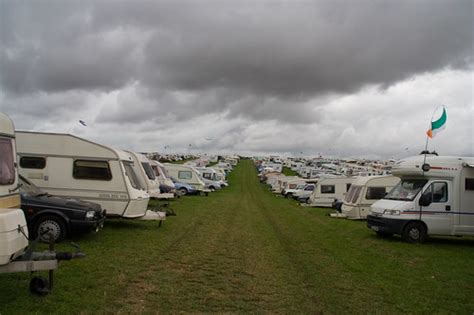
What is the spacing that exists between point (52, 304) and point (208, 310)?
2.22 meters

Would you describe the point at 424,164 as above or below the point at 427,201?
above

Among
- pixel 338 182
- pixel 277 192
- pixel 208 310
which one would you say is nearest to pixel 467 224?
pixel 208 310

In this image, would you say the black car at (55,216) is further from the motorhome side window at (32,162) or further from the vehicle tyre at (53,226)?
the motorhome side window at (32,162)

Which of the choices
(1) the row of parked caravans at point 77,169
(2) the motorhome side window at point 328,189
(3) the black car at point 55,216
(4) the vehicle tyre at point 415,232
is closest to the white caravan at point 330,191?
(2) the motorhome side window at point 328,189

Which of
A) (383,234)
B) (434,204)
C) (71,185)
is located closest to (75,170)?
(71,185)

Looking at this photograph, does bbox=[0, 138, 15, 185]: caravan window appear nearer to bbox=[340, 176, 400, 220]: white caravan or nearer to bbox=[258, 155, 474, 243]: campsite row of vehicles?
bbox=[258, 155, 474, 243]: campsite row of vehicles

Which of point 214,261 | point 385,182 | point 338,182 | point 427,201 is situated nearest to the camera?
point 214,261

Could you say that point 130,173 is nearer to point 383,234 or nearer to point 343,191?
point 383,234

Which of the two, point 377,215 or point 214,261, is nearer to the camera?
point 214,261

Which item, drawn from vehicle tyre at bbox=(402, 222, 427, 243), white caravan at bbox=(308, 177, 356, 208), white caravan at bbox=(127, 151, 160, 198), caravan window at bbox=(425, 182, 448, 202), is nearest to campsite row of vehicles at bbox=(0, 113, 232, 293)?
white caravan at bbox=(127, 151, 160, 198)

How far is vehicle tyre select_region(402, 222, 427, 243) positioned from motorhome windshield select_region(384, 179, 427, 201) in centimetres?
85

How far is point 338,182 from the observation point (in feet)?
99.4

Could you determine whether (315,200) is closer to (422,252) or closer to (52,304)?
(422,252)

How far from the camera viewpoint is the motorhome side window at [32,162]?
534 inches
